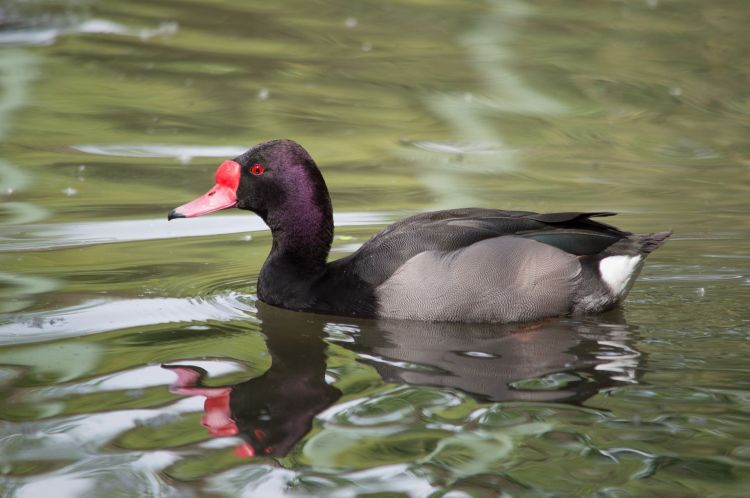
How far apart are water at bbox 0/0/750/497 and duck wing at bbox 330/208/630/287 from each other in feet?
1.31

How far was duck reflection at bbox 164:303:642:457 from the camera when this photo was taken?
17.5 ft

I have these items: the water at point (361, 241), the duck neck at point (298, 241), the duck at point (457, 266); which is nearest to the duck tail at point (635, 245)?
the duck at point (457, 266)

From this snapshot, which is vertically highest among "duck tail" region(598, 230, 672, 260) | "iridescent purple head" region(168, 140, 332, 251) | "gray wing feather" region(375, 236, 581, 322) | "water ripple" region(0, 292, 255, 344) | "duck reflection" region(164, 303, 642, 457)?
"iridescent purple head" region(168, 140, 332, 251)

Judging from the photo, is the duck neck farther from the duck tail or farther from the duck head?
the duck tail

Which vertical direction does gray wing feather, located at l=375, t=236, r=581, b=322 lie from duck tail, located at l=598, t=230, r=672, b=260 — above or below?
below

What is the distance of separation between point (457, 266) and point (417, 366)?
1.03 metres

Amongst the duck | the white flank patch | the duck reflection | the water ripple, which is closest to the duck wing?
the duck

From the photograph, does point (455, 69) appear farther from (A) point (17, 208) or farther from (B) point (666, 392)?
(B) point (666, 392)

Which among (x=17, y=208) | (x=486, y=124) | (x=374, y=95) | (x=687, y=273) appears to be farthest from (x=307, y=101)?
(x=687, y=273)

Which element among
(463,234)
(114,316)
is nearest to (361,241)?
(463,234)

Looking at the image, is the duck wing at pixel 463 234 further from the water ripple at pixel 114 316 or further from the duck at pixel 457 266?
the water ripple at pixel 114 316

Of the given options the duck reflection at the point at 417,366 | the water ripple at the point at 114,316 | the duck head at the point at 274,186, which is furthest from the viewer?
the duck head at the point at 274,186

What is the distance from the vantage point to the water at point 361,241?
4824 millimetres

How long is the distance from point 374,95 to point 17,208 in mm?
4670
